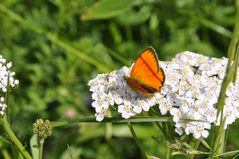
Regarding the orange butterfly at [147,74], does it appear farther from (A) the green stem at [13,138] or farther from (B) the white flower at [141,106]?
(A) the green stem at [13,138]

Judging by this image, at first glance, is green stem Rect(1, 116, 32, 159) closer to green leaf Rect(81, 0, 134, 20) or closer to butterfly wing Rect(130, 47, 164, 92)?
butterfly wing Rect(130, 47, 164, 92)

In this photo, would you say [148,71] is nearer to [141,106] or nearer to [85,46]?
[141,106]

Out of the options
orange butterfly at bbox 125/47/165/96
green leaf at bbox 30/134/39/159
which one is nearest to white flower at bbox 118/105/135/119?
orange butterfly at bbox 125/47/165/96

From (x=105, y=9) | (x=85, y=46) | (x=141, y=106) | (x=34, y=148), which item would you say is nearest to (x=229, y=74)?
(x=141, y=106)

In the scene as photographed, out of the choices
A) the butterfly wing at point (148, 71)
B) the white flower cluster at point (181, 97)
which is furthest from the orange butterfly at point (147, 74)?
the white flower cluster at point (181, 97)

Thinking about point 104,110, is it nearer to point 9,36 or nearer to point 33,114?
point 33,114

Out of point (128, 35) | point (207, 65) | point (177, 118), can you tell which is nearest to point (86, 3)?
point (128, 35)
